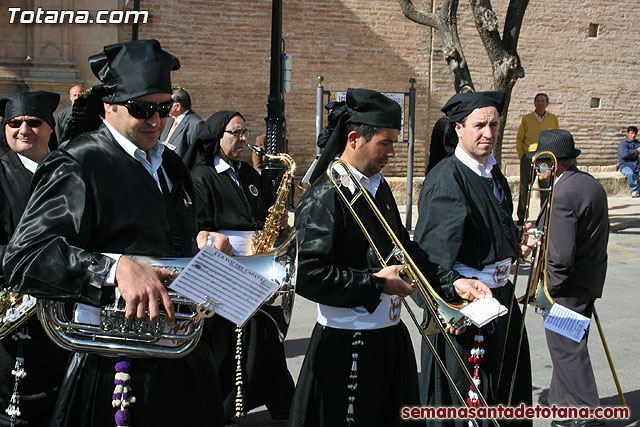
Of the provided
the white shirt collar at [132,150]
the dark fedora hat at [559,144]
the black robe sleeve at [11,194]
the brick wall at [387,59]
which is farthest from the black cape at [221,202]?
the brick wall at [387,59]

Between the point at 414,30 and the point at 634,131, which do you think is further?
the point at 634,131

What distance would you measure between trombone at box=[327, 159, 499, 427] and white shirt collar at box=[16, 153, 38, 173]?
5.67 ft

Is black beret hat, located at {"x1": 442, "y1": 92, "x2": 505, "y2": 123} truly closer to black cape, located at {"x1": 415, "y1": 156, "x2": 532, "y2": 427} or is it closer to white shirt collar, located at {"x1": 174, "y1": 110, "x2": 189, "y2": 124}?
black cape, located at {"x1": 415, "y1": 156, "x2": 532, "y2": 427}

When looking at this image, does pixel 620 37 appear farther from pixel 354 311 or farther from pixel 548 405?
pixel 354 311

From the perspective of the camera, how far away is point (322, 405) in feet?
11.4

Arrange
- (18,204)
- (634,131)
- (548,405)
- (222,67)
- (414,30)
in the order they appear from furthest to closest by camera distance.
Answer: (634,131), (414,30), (222,67), (548,405), (18,204)

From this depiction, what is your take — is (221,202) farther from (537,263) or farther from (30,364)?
(537,263)

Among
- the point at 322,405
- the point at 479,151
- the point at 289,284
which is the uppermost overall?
the point at 479,151

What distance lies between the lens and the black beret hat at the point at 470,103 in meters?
4.12

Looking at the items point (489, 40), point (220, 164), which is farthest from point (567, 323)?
point (489, 40)

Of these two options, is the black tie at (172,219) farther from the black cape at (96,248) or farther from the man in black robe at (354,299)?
the man in black robe at (354,299)

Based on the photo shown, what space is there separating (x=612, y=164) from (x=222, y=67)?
409 inches

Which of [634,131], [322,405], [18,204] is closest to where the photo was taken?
[322,405]

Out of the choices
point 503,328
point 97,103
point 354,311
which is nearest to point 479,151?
point 503,328
